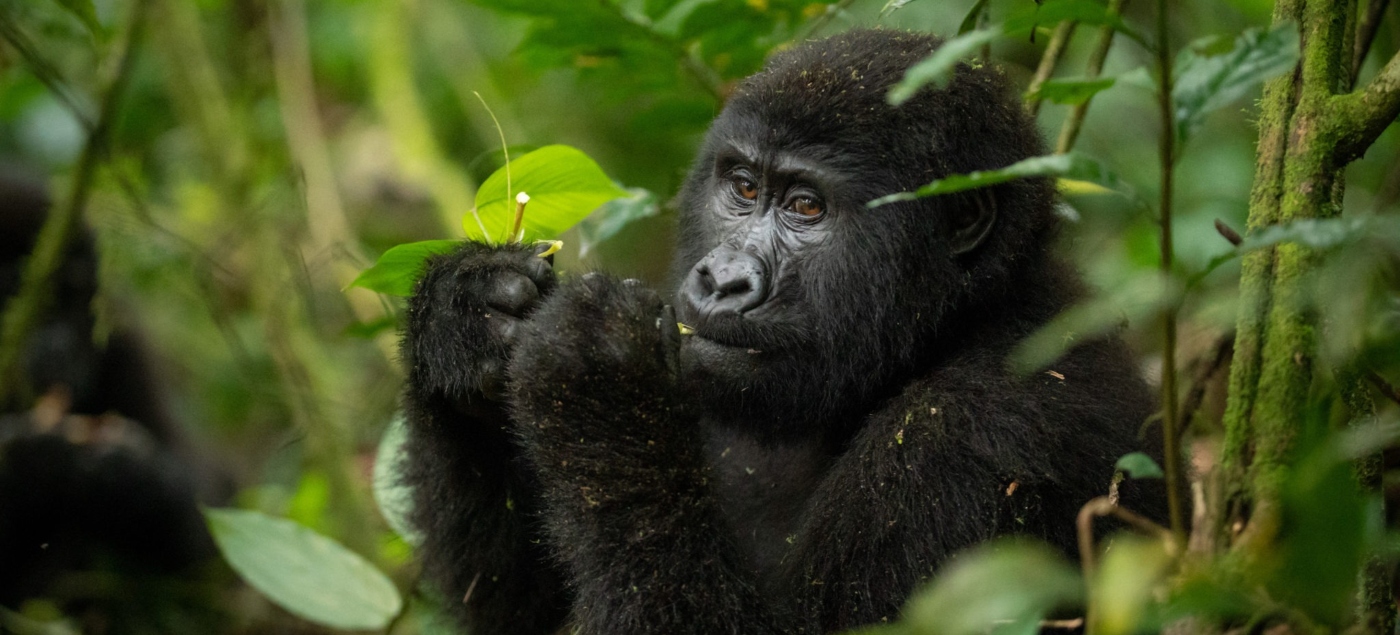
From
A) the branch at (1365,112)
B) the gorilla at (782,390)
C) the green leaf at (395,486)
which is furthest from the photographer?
the green leaf at (395,486)

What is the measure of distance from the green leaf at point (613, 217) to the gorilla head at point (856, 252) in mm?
371

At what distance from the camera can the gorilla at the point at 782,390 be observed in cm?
249

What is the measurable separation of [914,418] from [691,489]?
→ 533 mm

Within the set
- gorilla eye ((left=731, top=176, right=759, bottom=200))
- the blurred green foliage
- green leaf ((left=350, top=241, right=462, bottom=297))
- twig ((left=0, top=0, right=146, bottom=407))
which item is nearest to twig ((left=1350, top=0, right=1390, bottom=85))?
the blurred green foliage

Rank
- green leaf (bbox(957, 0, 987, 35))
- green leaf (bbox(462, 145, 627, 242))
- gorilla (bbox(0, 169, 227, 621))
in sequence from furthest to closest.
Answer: gorilla (bbox(0, 169, 227, 621))
green leaf (bbox(957, 0, 987, 35))
green leaf (bbox(462, 145, 627, 242))

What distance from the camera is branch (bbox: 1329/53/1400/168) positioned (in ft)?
7.34

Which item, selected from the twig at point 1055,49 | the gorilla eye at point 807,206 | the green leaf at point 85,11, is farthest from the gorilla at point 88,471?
the twig at point 1055,49

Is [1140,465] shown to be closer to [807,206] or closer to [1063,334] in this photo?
[1063,334]

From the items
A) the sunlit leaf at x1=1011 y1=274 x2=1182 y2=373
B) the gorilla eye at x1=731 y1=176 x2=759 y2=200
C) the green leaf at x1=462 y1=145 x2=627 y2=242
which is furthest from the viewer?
the gorilla eye at x1=731 y1=176 x2=759 y2=200

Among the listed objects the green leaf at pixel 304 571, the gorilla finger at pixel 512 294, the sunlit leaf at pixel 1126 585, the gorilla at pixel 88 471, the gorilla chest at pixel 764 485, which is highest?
the sunlit leaf at pixel 1126 585

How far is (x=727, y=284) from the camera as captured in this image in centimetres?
288

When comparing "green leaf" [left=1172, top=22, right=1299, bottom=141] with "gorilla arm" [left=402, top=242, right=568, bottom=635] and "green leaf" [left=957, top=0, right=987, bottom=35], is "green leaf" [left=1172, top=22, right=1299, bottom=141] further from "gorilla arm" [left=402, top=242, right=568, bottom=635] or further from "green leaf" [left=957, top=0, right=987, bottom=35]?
"gorilla arm" [left=402, top=242, right=568, bottom=635]

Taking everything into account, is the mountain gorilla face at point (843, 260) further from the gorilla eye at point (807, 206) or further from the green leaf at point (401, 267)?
the green leaf at point (401, 267)

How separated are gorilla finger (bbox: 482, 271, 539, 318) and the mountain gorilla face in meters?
0.41
